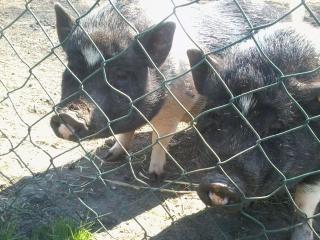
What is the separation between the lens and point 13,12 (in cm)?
591

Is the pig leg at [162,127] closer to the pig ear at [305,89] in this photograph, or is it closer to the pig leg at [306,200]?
the pig leg at [306,200]

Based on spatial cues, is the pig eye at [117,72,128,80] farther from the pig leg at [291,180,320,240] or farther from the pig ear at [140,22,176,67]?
the pig leg at [291,180,320,240]

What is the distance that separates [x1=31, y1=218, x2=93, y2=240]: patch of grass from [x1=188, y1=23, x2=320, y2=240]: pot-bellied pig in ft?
2.46

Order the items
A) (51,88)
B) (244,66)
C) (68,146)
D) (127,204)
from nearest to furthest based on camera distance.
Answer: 1. (244,66)
2. (127,204)
3. (68,146)
4. (51,88)

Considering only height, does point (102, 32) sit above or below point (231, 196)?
above

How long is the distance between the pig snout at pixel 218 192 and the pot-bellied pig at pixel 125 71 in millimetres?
465

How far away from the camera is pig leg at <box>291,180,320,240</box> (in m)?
2.94

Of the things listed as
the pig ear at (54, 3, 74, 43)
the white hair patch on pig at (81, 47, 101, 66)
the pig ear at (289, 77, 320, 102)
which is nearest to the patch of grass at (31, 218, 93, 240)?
the white hair patch on pig at (81, 47, 101, 66)

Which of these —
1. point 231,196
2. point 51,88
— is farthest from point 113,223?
point 51,88

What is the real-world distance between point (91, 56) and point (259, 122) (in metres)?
1.08

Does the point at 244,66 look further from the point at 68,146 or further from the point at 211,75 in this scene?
the point at 68,146

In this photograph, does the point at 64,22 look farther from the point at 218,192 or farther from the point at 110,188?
the point at 218,192

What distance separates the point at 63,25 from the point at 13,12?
2.64 meters

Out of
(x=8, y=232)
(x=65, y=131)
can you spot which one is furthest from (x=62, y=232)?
(x=65, y=131)
